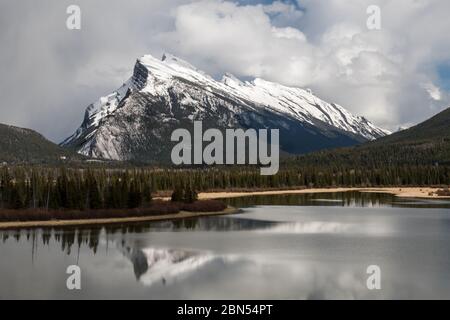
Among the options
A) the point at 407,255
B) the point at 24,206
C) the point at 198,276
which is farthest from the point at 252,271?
the point at 24,206

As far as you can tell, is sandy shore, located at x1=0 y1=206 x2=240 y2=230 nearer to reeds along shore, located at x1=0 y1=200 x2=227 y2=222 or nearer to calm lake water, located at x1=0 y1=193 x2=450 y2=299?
reeds along shore, located at x1=0 y1=200 x2=227 y2=222

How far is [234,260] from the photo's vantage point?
5050 centimetres

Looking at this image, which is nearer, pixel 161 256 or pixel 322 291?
pixel 322 291

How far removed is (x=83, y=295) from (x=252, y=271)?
44.5ft

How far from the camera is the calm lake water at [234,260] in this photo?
127 feet

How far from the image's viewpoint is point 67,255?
5391cm

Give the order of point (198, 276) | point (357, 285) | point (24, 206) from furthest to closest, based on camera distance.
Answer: point (24, 206), point (198, 276), point (357, 285)

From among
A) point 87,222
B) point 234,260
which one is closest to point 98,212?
point 87,222

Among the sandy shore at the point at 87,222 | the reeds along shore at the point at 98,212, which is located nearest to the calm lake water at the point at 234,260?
the sandy shore at the point at 87,222

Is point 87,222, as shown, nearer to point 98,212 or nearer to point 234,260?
point 98,212
